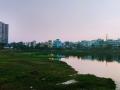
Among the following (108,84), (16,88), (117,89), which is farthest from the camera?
(108,84)

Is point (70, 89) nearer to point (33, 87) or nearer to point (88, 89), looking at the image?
point (88, 89)

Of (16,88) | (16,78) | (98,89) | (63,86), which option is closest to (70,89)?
(63,86)

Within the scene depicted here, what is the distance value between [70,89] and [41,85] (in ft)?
11.3

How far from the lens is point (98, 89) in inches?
1107

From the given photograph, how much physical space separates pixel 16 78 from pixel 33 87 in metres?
6.84

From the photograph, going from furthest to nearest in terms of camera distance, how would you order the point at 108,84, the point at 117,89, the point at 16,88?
the point at 108,84 → the point at 117,89 → the point at 16,88

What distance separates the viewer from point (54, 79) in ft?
113

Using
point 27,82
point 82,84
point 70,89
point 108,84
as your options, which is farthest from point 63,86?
point 108,84

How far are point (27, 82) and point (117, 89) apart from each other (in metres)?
10.5

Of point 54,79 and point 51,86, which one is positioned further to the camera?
point 54,79

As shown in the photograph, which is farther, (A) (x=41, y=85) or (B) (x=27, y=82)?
(B) (x=27, y=82)

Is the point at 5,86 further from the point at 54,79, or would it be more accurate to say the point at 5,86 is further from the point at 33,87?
the point at 54,79

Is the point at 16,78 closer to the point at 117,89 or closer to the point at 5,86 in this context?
the point at 5,86

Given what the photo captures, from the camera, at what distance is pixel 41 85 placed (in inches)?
1153
